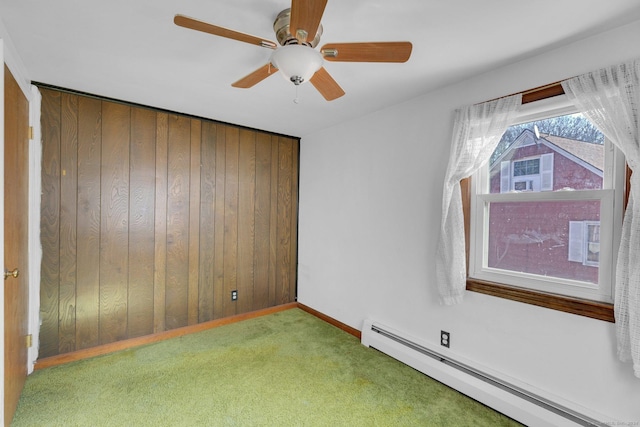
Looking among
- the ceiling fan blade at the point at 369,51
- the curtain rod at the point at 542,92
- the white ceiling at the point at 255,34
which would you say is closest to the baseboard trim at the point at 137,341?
the white ceiling at the point at 255,34

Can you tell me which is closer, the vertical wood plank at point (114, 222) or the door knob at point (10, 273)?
the door knob at point (10, 273)

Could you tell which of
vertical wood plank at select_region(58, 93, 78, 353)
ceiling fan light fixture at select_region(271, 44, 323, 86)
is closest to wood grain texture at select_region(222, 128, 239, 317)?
vertical wood plank at select_region(58, 93, 78, 353)

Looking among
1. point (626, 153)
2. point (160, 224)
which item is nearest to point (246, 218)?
point (160, 224)

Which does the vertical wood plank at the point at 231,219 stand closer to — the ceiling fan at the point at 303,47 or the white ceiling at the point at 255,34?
the white ceiling at the point at 255,34

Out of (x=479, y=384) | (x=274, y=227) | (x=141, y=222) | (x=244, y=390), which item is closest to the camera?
(x=479, y=384)

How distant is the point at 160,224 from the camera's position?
2922 millimetres

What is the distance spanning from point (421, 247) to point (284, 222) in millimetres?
1899

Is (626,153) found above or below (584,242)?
above

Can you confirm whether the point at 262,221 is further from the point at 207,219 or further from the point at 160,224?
the point at 160,224

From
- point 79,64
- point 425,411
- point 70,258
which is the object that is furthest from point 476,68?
point 70,258

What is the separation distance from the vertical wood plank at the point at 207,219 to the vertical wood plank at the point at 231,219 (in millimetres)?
146

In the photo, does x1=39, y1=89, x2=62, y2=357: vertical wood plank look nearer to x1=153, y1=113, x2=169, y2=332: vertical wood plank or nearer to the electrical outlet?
x1=153, y1=113, x2=169, y2=332: vertical wood plank

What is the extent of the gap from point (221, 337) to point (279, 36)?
2.74 metres

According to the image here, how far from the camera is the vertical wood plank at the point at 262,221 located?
3.57 meters
